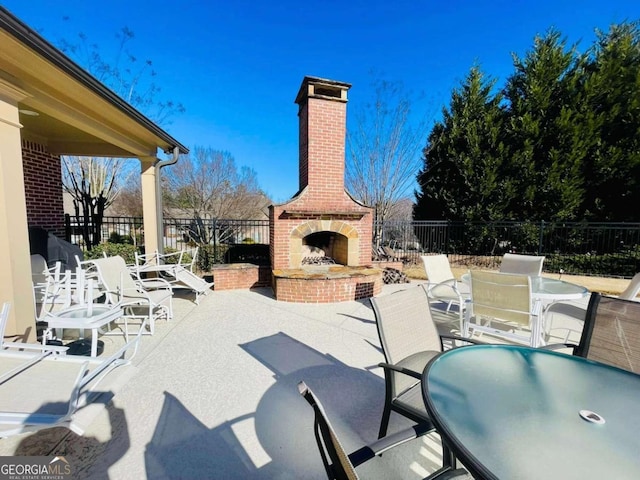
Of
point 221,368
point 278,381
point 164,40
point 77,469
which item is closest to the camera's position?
point 77,469

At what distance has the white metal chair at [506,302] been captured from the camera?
9.29ft

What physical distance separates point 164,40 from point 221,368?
9.32 m

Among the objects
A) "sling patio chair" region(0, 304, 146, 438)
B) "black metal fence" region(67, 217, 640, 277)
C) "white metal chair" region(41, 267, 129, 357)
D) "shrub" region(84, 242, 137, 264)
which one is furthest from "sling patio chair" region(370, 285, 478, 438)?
"shrub" region(84, 242, 137, 264)

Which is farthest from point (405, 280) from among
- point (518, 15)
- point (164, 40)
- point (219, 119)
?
point (219, 119)

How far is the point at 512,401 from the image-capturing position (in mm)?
1287

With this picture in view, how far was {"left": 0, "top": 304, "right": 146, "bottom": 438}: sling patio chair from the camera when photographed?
4.48 feet

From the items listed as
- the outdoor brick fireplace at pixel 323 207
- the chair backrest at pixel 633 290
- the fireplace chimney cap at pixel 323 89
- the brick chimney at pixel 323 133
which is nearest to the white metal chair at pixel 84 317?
the outdoor brick fireplace at pixel 323 207

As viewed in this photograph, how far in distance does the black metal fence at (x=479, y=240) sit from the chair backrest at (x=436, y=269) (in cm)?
419

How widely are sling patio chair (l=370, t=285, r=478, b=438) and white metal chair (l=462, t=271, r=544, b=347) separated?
1059 millimetres

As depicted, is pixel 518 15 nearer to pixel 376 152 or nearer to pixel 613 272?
pixel 376 152

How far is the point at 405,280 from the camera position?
7195 mm

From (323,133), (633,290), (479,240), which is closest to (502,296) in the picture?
(633,290)

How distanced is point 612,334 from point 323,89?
5677mm

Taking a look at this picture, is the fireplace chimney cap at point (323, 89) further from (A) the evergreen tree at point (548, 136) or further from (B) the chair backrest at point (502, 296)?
(A) the evergreen tree at point (548, 136)
